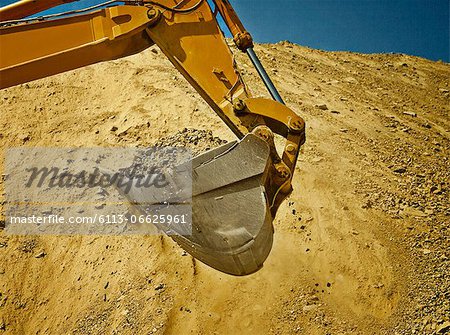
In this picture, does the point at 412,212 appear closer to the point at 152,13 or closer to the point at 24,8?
the point at 152,13

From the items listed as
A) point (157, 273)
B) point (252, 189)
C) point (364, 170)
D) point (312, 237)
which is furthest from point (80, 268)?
point (364, 170)

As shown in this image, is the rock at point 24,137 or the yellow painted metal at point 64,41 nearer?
the yellow painted metal at point 64,41

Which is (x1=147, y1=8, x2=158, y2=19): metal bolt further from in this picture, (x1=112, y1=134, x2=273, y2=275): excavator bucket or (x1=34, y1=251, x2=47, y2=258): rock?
(x1=34, y1=251, x2=47, y2=258): rock

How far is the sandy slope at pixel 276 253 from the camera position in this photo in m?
4.73

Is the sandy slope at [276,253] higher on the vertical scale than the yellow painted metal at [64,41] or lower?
lower

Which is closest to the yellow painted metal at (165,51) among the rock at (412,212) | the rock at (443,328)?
the rock at (443,328)

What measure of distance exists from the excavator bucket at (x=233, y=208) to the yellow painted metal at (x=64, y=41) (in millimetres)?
1375

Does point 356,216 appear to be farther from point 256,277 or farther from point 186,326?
point 186,326

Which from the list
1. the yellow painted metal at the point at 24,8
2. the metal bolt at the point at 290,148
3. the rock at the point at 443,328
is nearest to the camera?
the metal bolt at the point at 290,148

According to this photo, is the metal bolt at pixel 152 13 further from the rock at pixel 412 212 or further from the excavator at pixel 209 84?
the rock at pixel 412 212

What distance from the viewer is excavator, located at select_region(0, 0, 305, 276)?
2.87 metres

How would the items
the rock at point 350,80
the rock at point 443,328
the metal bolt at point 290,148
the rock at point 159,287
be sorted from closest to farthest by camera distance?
1. the metal bolt at point 290,148
2. the rock at point 443,328
3. the rock at point 159,287
4. the rock at point 350,80

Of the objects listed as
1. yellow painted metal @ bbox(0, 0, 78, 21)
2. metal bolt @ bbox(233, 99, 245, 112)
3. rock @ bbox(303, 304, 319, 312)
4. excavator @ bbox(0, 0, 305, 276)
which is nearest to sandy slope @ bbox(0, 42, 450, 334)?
rock @ bbox(303, 304, 319, 312)

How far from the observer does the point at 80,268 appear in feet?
18.3
